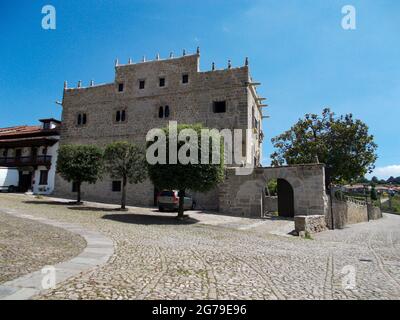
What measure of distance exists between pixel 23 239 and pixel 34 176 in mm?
26158

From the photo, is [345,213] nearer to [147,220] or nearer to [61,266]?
[147,220]

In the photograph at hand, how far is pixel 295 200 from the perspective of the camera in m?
18.7

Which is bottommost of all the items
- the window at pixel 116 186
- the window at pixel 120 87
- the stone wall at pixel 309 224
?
the stone wall at pixel 309 224

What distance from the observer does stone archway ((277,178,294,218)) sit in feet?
67.1

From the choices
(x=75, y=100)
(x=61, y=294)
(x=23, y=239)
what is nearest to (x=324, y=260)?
(x=61, y=294)

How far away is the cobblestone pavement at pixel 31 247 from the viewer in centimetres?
516

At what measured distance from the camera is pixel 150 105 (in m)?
27.4

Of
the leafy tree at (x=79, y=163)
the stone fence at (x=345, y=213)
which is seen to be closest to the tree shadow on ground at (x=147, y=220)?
the leafy tree at (x=79, y=163)

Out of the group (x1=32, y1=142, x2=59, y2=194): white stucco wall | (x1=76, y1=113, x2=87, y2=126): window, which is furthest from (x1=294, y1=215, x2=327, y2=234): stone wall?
(x1=32, y1=142, x2=59, y2=194): white stucco wall

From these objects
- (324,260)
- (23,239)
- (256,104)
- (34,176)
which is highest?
(256,104)

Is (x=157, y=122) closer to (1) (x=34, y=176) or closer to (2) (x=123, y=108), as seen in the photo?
(2) (x=123, y=108)

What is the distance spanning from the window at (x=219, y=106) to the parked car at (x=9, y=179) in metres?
22.3

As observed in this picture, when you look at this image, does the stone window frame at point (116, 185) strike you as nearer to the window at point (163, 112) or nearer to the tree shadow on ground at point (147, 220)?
the window at point (163, 112)

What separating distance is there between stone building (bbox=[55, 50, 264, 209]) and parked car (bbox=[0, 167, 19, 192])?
16.3ft
